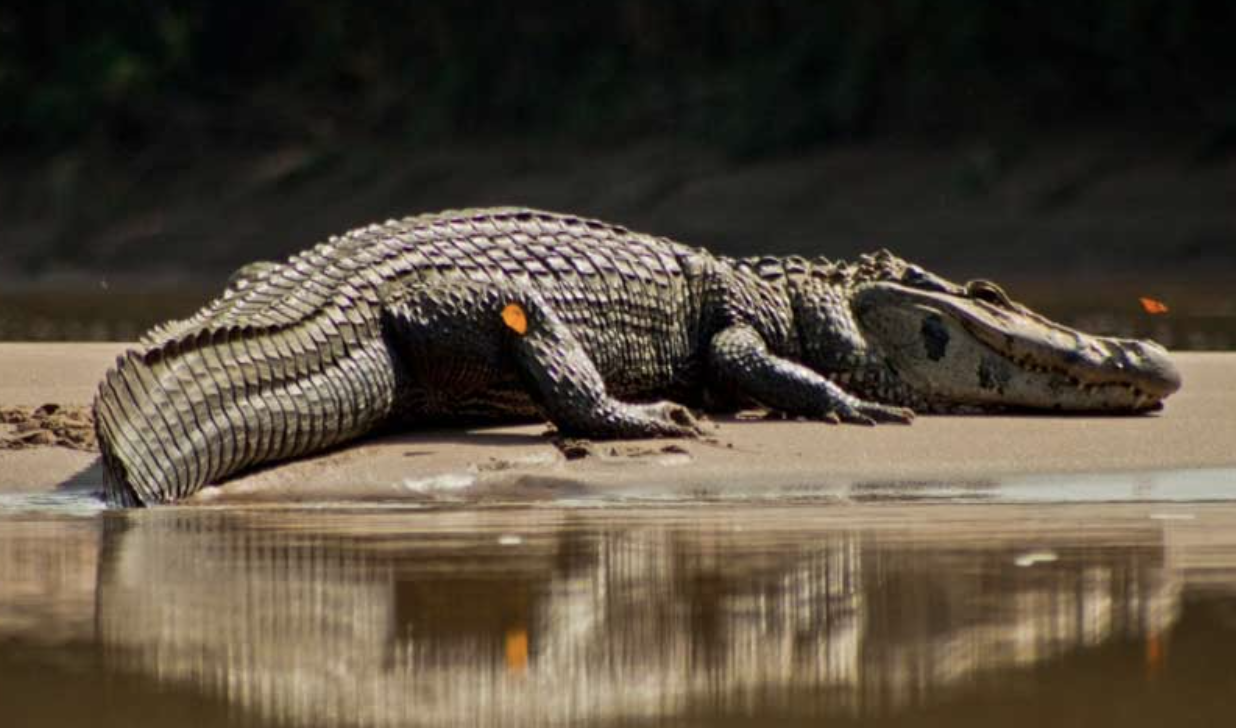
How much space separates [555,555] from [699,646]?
3.85 feet

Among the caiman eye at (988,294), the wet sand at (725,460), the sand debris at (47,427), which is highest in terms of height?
the caiman eye at (988,294)

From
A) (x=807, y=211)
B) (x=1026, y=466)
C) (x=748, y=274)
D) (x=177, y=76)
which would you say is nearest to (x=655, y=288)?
(x=748, y=274)

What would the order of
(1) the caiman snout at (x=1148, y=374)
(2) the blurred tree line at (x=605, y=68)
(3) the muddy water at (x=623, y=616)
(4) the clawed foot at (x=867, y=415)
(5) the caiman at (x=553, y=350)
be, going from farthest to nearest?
1. (2) the blurred tree line at (x=605, y=68)
2. (1) the caiman snout at (x=1148, y=374)
3. (4) the clawed foot at (x=867, y=415)
4. (5) the caiman at (x=553, y=350)
5. (3) the muddy water at (x=623, y=616)

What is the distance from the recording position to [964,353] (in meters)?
8.44

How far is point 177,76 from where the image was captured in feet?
88.8

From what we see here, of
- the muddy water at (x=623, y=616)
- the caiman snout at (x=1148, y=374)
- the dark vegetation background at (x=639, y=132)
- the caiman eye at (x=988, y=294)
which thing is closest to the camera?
the muddy water at (x=623, y=616)

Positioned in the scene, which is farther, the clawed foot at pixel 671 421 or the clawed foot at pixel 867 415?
the clawed foot at pixel 867 415

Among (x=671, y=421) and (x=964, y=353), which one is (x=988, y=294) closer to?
(x=964, y=353)

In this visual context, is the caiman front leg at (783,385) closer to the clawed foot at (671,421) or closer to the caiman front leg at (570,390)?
the clawed foot at (671,421)

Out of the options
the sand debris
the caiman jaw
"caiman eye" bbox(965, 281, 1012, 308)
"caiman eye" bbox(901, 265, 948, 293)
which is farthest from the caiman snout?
the sand debris

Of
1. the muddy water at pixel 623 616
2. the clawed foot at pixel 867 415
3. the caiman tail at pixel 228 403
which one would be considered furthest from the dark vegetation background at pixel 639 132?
the muddy water at pixel 623 616

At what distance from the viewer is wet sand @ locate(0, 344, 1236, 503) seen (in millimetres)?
6734

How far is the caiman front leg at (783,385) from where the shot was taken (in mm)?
8055

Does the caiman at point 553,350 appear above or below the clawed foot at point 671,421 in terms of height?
above
